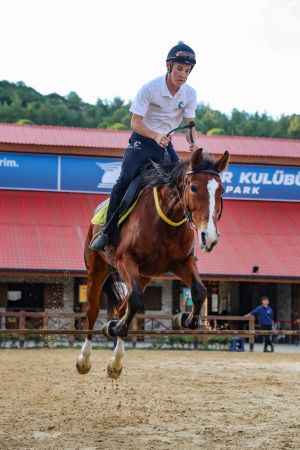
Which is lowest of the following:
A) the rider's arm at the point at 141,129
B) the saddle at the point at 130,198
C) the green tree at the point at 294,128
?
the saddle at the point at 130,198

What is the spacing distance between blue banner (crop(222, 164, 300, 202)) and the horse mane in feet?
86.2

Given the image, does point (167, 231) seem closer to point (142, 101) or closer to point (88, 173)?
point (142, 101)

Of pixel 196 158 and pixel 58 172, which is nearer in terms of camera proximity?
pixel 196 158

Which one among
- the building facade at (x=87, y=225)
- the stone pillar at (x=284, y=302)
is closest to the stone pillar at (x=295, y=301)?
the building facade at (x=87, y=225)

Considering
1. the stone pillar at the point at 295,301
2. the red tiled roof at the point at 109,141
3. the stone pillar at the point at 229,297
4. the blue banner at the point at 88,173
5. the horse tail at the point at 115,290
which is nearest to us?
the horse tail at the point at 115,290

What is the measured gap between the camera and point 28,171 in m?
33.1

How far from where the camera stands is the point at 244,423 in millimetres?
→ 10812

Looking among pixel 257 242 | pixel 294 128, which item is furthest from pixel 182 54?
pixel 294 128

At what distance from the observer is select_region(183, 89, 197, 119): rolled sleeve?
902cm

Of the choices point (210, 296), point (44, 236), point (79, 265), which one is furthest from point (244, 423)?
point (210, 296)

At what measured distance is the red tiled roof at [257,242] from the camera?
31438 mm

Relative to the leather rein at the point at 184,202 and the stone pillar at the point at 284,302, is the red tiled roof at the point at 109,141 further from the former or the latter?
the leather rein at the point at 184,202

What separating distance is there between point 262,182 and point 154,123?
27094 mm

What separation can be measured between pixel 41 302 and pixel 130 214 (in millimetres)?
24040
